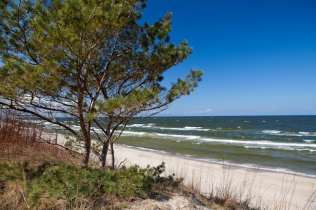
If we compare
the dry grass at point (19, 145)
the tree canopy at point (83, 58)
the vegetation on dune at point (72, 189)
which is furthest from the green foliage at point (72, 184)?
the dry grass at point (19, 145)

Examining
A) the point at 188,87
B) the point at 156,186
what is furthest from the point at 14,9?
the point at 156,186

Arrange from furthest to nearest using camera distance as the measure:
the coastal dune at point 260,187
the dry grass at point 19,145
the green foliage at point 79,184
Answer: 1. the coastal dune at point 260,187
2. the dry grass at point 19,145
3. the green foliage at point 79,184

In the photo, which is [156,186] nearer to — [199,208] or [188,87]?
[199,208]

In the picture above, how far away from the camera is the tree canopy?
9.12 feet

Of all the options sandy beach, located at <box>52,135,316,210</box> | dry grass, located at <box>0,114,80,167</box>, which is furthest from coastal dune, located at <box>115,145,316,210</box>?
dry grass, located at <box>0,114,80,167</box>

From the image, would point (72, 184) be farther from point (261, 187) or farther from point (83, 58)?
point (261, 187)

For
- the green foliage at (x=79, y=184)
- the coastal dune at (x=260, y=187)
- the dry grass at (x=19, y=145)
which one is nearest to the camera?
the green foliage at (x=79, y=184)

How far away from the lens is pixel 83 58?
316 centimetres

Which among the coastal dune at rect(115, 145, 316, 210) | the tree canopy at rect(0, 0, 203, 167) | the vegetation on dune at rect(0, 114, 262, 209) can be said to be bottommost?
the coastal dune at rect(115, 145, 316, 210)

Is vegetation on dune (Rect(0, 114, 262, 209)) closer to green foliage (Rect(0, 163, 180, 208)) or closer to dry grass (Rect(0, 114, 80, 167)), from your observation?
green foliage (Rect(0, 163, 180, 208))

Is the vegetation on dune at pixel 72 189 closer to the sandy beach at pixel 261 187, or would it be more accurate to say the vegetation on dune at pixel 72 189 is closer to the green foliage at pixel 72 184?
the green foliage at pixel 72 184

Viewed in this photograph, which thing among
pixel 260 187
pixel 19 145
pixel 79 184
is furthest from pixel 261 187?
pixel 19 145

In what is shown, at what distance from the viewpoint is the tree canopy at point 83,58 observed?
2.78 meters

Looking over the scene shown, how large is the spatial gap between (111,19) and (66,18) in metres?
0.60
